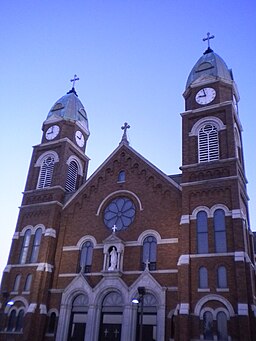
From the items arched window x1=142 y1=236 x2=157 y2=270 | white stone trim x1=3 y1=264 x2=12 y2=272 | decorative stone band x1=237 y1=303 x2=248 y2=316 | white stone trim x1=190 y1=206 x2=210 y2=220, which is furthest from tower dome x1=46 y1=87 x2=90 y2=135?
decorative stone band x1=237 y1=303 x2=248 y2=316

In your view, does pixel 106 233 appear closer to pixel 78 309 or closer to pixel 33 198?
pixel 78 309

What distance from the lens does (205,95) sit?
98.1ft

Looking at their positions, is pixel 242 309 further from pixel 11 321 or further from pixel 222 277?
pixel 11 321

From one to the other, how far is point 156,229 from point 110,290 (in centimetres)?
523

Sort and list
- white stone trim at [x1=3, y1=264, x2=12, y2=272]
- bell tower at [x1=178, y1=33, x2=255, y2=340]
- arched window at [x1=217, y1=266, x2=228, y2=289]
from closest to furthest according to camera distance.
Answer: bell tower at [x1=178, y1=33, x2=255, y2=340] → arched window at [x1=217, y1=266, x2=228, y2=289] → white stone trim at [x1=3, y1=264, x2=12, y2=272]

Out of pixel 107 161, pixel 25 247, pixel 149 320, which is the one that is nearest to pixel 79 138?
pixel 107 161

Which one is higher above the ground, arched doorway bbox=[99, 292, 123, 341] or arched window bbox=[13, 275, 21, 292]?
arched window bbox=[13, 275, 21, 292]

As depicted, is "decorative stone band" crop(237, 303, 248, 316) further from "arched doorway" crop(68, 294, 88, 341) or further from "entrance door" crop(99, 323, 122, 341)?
"arched doorway" crop(68, 294, 88, 341)

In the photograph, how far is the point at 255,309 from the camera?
21.7 meters

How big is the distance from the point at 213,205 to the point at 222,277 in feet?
15.4

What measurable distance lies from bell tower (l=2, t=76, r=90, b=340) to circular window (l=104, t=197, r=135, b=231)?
439cm

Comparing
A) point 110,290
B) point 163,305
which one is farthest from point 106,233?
point 163,305

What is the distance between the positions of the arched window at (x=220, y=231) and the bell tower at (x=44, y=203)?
41.9 ft

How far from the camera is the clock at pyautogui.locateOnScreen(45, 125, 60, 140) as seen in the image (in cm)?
3541
